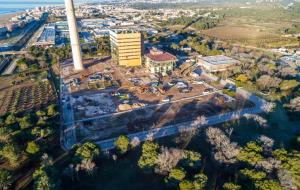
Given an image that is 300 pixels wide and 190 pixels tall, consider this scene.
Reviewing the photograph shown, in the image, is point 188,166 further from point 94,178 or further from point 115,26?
point 115,26

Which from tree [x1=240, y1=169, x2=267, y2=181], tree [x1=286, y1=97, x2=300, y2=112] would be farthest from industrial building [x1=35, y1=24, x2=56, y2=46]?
tree [x1=240, y1=169, x2=267, y2=181]

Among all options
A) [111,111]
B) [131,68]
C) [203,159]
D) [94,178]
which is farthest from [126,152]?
[131,68]

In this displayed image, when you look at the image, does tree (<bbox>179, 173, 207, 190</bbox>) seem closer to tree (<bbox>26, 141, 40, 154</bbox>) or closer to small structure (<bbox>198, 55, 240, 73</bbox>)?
tree (<bbox>26, 141, 40, 154</bbox>)

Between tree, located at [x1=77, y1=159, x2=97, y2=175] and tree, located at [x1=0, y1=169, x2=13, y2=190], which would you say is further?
tree, located at [x1=77, y1=159, x2=97, y2=175]

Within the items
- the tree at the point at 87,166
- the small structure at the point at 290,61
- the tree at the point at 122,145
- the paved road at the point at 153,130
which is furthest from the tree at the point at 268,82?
the tree at the point at 87,166

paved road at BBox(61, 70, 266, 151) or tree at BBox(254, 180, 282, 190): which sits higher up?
tree at BBox(254, 180, 282, 190)

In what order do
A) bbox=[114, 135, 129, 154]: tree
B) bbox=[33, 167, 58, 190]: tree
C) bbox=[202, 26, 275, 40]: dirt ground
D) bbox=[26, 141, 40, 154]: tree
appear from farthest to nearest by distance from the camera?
bbox=[202, 26, 275, 40]: dirt ground, bbox=[114, 135, 129, 154]: tree, bbox=[26, 141, 40, 154]: tree, bbox=[33, 167, 58, 190]: tree

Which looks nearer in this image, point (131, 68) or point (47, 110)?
point (47, 110)
